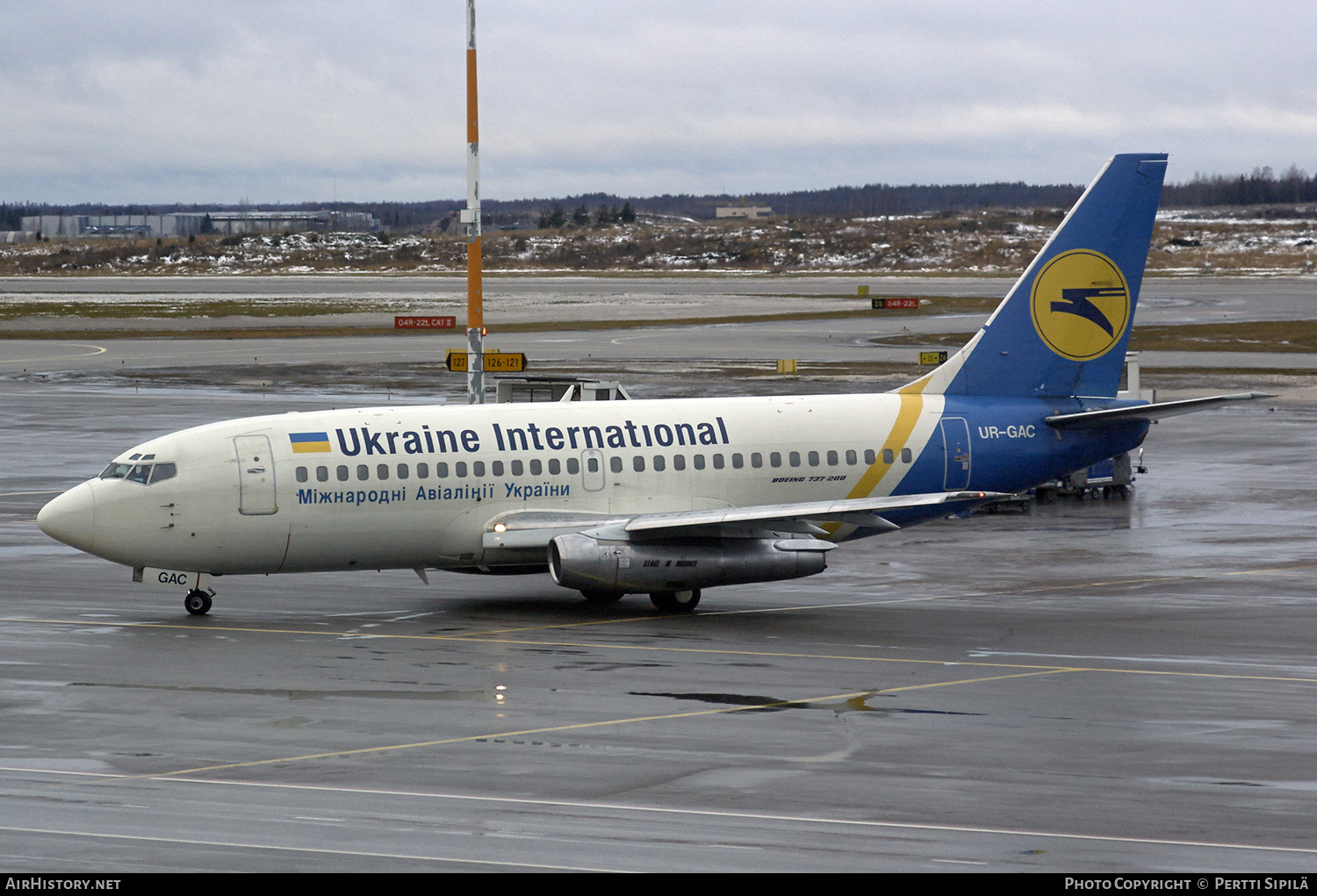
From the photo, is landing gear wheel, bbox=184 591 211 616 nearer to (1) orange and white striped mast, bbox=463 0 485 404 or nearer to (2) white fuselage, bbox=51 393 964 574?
(2) white fuselage, bbox=51 393 964 574

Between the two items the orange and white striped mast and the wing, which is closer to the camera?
the wing

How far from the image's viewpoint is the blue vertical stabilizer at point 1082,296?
3544 centimetres

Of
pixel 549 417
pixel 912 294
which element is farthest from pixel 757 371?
pixel 912 294

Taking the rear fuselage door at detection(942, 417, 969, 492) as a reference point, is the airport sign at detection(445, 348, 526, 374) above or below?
above

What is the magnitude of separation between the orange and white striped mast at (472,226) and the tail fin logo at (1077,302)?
15.7 m

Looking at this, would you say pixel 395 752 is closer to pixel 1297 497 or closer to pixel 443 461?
pixel 443 461

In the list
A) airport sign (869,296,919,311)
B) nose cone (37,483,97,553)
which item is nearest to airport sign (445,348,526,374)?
nose cone (37,483,97,553)

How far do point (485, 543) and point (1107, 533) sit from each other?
18.0 meters

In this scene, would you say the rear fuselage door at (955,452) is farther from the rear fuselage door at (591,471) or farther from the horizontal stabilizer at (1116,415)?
A: the rear fuselage door at (591,471)

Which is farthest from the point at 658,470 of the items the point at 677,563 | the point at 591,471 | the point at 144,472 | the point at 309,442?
the point at 144,472

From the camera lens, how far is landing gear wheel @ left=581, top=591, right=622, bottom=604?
3170cm

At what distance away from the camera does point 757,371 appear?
84.1m

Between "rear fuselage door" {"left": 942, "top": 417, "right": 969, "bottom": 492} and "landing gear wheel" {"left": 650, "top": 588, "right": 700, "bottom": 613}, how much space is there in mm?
6185

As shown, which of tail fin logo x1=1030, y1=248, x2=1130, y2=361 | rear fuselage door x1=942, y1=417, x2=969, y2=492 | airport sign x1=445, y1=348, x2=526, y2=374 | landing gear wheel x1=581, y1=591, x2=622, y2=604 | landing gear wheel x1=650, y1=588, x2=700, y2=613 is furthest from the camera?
airport sign x1=445, y1=348, x2=526, y2=374
